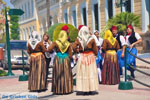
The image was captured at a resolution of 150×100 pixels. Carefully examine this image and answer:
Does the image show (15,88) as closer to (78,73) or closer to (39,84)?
(39,84)

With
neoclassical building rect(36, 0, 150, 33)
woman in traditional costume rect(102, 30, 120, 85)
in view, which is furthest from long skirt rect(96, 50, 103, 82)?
neoclassical building rect(36, 0, 150, 33)

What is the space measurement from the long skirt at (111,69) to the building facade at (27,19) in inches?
1903

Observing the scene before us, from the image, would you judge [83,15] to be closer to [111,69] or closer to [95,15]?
[95,15]

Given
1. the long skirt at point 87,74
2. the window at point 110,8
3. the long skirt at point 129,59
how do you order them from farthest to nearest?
the window at point 110,8 → the long skirt at point 129,59 → the long skirt at point 87,74

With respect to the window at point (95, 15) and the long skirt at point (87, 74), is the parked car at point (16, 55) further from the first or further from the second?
the window at point (95, 15)

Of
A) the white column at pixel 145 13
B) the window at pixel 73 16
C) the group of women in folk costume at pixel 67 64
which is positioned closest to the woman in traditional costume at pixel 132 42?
the group of women in folk costume at pixel 67 64

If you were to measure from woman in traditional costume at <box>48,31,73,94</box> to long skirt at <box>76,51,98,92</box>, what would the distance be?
34 centimetres

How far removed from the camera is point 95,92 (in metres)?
8.49

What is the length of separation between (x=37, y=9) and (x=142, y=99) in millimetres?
51717

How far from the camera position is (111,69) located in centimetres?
987

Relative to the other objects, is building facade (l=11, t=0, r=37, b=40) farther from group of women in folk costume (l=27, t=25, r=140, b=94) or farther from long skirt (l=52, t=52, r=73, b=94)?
long skirt (l=52, t=52, r=73, b=94)

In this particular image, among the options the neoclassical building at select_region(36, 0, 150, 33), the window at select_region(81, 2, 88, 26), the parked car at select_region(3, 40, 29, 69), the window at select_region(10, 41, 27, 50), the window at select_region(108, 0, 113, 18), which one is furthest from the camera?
the window at select_region(81, 2, 88, 26)

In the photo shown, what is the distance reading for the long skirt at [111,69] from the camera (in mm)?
9852

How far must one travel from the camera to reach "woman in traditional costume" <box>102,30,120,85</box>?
32.0ft
